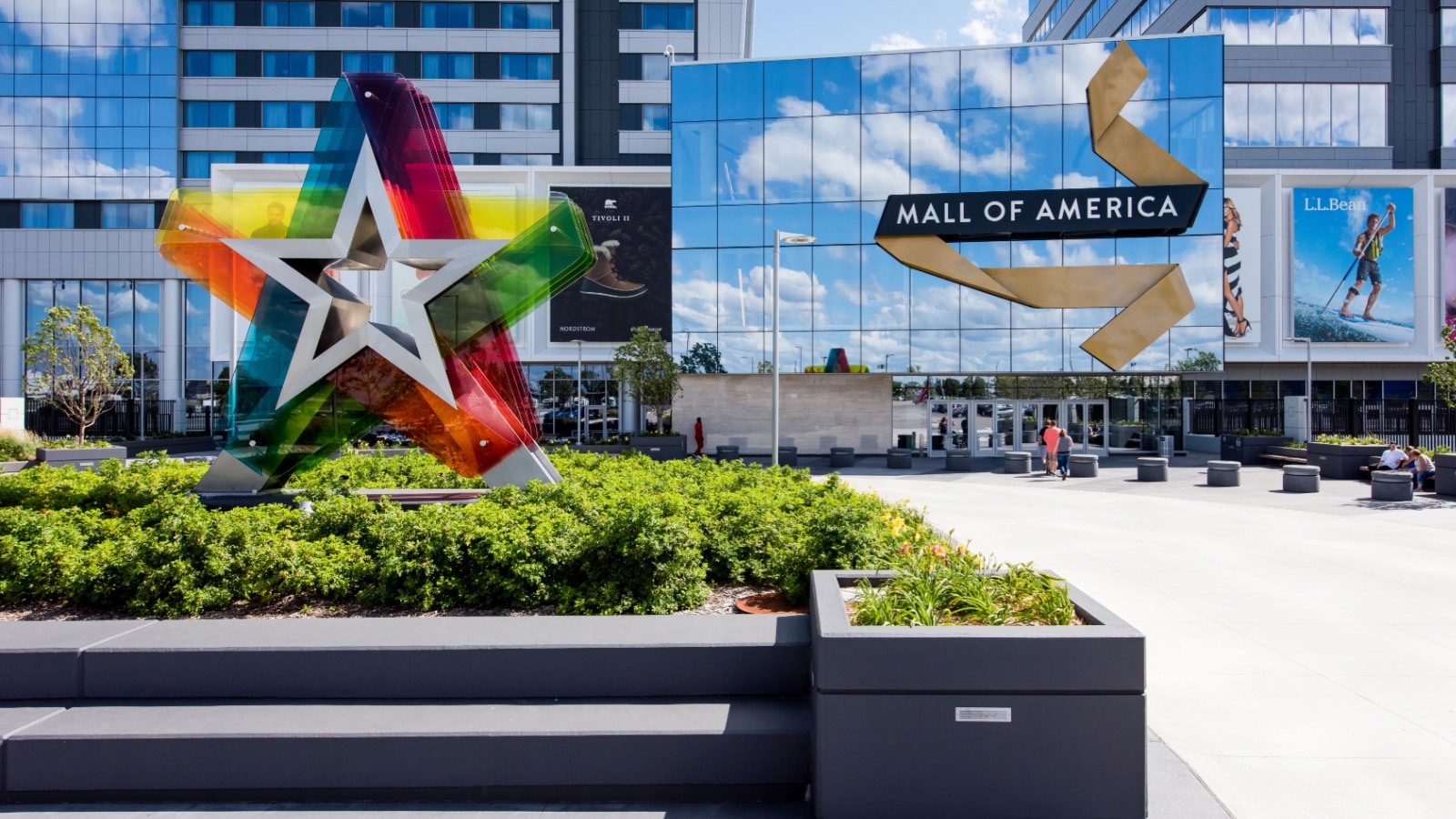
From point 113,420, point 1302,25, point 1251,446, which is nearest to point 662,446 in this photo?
point 1251,446

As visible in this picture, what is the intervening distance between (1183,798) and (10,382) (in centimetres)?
5788

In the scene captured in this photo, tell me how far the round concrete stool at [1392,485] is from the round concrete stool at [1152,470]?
5168 millimetres

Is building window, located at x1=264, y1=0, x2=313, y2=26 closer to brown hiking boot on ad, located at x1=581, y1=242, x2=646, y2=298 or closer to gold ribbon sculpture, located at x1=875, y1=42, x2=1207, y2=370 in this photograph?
brown hiking boot on ad, located at x1=581, y1=242, x2=646, y2=298

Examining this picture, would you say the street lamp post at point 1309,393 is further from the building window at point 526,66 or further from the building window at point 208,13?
the building window at point 208,13

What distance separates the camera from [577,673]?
447 centimetres

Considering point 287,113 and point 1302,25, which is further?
point 287,113

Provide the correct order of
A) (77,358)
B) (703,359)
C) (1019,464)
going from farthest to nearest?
(77,358), (703,359), (1019,464)

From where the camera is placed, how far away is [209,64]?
145 feet

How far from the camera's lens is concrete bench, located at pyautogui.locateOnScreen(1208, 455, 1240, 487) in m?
21.5

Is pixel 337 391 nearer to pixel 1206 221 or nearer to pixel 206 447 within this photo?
pixel 1206 221

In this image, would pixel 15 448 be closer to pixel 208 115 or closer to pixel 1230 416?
pixel 208 115

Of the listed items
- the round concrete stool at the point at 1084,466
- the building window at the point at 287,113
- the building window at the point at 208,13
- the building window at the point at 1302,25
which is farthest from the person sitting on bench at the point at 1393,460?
the building window at the point at 208,13

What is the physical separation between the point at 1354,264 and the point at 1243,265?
194 inches

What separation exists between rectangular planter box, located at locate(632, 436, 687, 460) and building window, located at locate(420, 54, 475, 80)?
85.0ft
